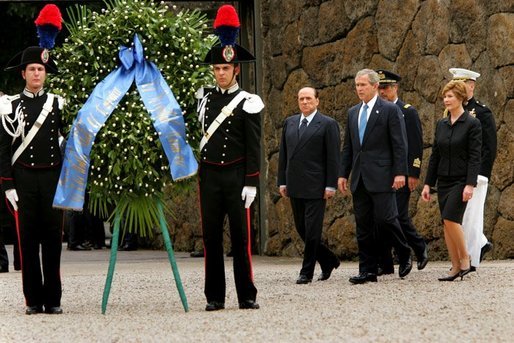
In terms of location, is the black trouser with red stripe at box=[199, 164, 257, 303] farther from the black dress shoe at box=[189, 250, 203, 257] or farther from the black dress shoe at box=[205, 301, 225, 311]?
the black dress shoe at box=[189, 250, 203, 257]

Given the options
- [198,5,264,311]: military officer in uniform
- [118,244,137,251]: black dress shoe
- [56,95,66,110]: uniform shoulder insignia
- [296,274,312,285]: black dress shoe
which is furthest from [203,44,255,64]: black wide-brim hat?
[118,244,137,251]: black dress shoe

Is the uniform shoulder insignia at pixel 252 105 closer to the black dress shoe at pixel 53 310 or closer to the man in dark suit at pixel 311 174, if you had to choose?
the black dress shoe at pixel 53 310

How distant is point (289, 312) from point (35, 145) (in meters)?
2.16

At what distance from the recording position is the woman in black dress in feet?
38.9

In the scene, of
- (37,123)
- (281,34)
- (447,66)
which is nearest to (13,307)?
(37,123)

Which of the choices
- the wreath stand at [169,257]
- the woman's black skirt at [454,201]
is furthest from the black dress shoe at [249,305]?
the woman's black skirt at [454,201]

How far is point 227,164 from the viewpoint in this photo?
1002cm

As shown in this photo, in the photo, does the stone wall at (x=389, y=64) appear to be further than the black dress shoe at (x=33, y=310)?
Yes

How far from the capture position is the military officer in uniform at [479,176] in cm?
1234

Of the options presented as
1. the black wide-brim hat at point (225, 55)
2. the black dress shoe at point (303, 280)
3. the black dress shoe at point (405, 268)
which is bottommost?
the black dress shoe at point (303, 280)

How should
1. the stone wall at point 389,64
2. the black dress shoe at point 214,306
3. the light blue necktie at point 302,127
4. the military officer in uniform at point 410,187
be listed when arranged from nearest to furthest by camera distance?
the black dress shoe at point 214,306, the light blue necktie at point 302,127, the military officer in uniform at point 410,187, the stone wall at point 389,64

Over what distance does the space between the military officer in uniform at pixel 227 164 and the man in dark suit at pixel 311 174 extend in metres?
2.35

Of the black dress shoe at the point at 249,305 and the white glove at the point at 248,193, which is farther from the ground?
the white glove at the point at 248,193

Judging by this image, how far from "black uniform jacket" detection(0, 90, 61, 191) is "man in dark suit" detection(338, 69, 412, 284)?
123 inches
